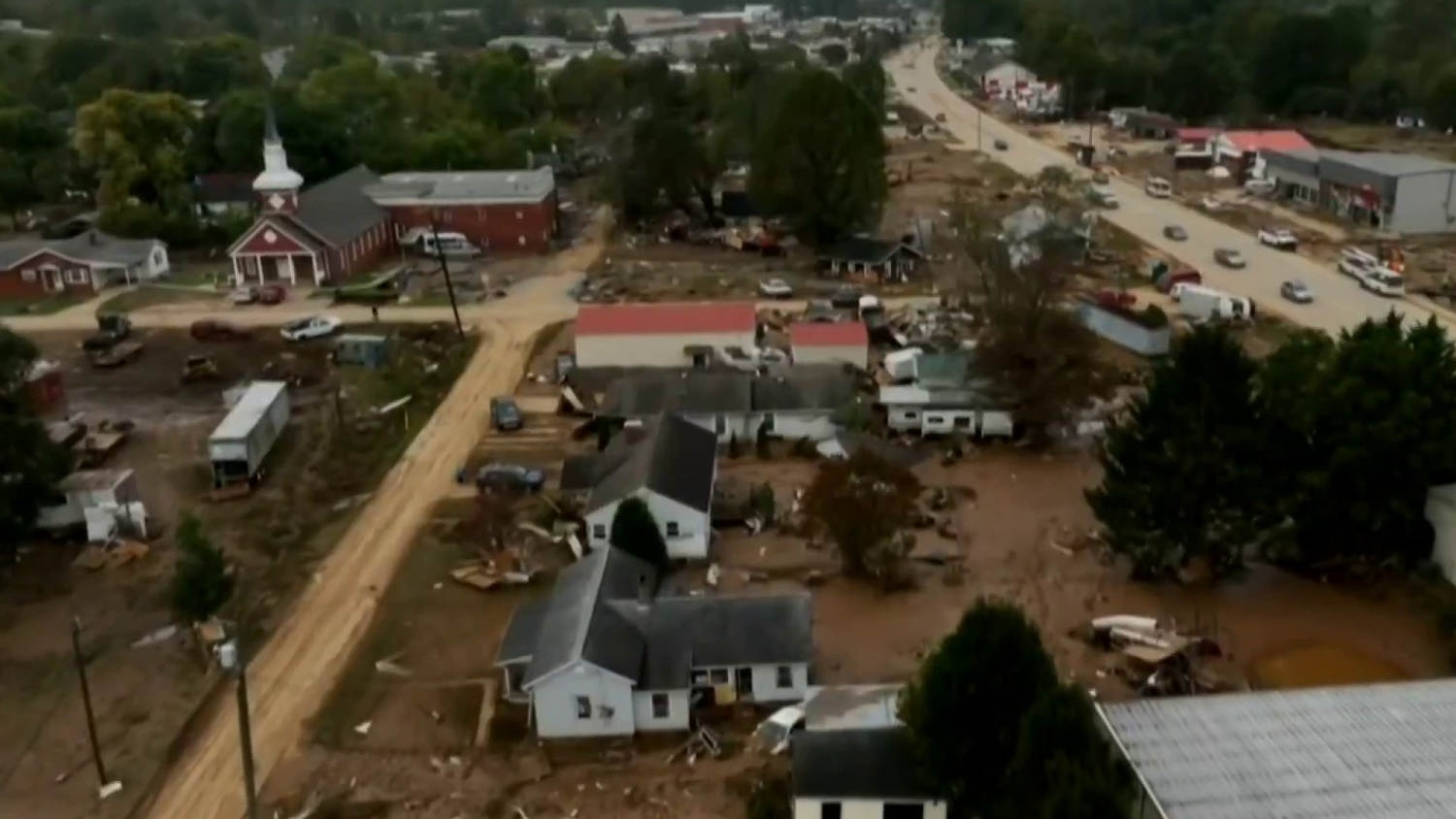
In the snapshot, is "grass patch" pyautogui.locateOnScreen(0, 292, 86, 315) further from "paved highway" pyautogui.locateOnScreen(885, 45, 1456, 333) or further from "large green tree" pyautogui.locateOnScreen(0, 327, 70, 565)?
"paved highway" pyautogui.locateOnScreen(885, 45, 1456, 333)

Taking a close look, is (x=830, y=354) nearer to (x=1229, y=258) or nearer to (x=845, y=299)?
(x=845, y=299)

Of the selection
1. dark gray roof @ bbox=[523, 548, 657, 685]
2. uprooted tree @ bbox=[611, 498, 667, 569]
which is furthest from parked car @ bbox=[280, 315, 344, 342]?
dark gray roof @ bbox=[523, 548, 657, 685]

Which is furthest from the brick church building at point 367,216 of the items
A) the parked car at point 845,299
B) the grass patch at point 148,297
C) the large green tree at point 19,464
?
the large green tree at point 19,464

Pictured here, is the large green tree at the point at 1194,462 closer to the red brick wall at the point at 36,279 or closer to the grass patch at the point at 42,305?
the grass patch at the point at 42,305

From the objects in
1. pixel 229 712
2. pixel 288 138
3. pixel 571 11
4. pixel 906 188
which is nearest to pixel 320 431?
pixel 229 712

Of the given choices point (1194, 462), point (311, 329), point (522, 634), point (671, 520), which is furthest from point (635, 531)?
point (311, 329)
